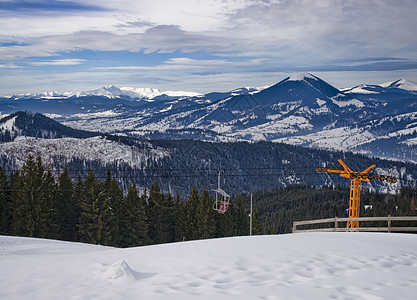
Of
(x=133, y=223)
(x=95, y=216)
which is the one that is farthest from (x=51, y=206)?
(x=133, y=223)

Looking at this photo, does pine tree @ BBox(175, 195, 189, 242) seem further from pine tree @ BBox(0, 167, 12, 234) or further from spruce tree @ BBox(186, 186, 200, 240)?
pine tree @ BBox(0, 167, 12, 234)

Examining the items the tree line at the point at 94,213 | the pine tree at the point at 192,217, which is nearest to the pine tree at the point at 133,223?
the tree line at the point at 94,213

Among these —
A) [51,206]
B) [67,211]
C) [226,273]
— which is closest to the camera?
[226,273]

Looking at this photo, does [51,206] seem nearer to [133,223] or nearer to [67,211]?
[67,211]

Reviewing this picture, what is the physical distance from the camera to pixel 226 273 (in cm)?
1366

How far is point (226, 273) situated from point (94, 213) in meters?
36.3

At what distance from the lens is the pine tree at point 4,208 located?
4419cm

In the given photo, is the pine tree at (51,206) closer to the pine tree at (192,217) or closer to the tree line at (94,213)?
the tree line at (94,213)

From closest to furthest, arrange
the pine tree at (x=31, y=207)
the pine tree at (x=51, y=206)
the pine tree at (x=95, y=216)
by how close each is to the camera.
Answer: the pine tree at (x=31, y=207)
the pine tree at (x=51, y=206)
the pine tree at (x=95, y=216)

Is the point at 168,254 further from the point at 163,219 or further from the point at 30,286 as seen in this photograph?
the point at 163,219

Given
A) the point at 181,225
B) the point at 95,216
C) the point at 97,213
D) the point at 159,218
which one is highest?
the point at 97,213

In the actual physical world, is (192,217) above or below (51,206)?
below

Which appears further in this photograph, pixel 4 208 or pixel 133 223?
pixel 133 223

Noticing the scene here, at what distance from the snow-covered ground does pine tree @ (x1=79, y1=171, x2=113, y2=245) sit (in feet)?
97.1
